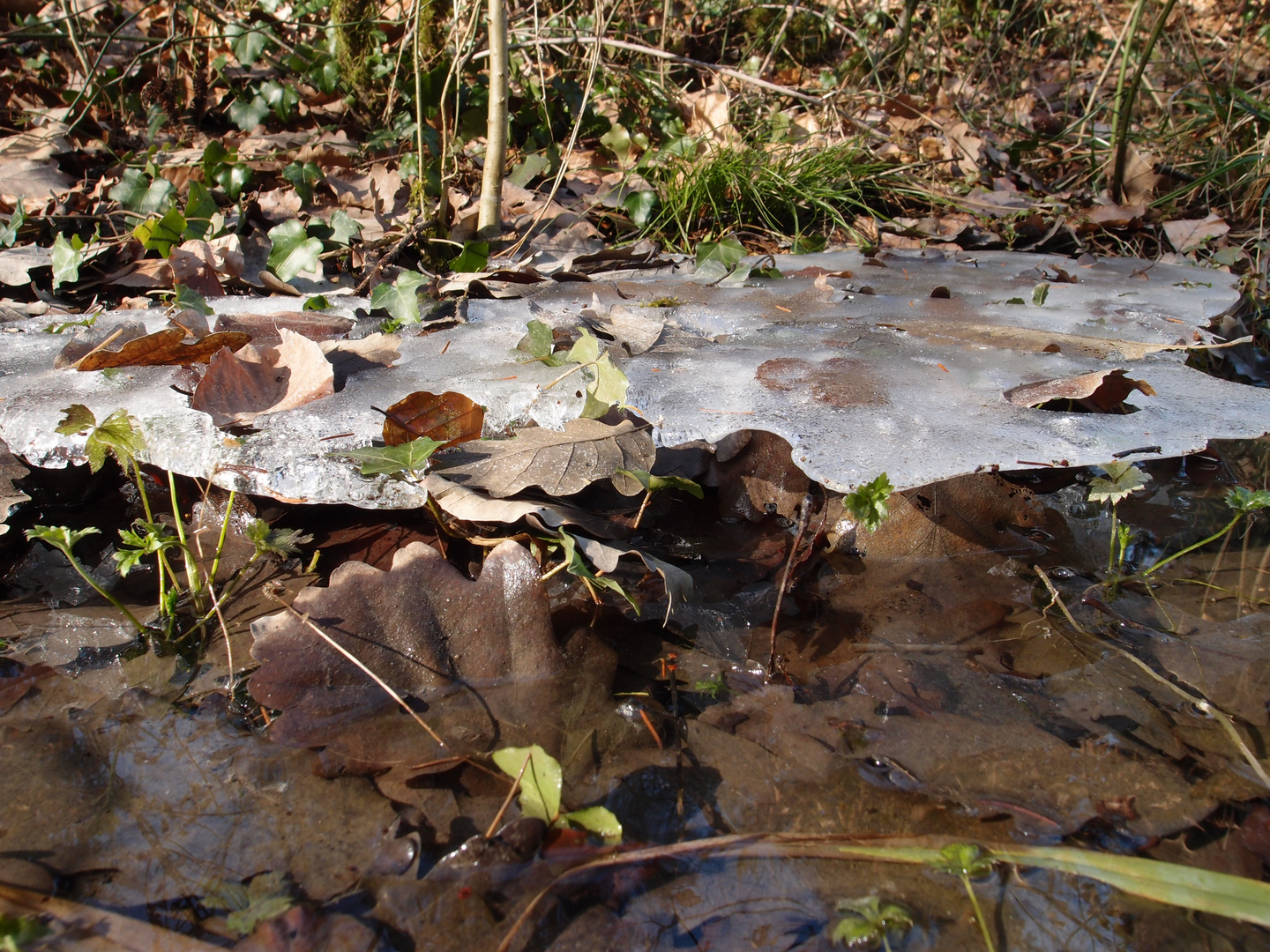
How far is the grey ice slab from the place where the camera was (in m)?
1.42

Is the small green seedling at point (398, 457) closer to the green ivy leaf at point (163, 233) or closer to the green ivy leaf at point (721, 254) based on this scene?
the green ivy leaf at point (721, 254)

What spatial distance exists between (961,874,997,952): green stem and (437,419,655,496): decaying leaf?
79 centimetres

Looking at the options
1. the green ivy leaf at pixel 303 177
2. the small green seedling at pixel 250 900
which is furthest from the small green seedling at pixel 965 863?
the green ivy leaf at pixel 303 177

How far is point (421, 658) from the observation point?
1.17m

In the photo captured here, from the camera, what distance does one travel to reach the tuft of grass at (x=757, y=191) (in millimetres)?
3467

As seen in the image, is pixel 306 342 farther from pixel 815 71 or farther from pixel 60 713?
A: pixel 815 71

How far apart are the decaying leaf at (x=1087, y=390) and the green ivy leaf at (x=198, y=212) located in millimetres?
2665

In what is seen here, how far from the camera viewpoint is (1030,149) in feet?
14.8

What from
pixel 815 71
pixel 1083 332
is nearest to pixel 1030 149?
pixel 815 71

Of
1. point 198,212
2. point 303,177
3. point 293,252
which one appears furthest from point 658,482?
point 303,177

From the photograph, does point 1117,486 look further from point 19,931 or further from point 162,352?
point 162,352

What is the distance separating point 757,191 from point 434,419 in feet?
8.12

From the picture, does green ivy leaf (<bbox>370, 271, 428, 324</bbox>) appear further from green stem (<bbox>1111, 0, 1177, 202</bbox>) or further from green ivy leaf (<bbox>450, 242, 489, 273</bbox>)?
green stem (<bbox>1111, 0, 1177, 202</bbox>)

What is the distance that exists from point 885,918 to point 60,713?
110 cm
